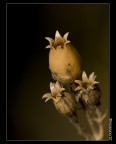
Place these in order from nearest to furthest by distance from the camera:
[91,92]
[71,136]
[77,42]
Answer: [91,92] < [71,136] < [77,42]

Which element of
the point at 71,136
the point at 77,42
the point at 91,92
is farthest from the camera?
the point at 77,42

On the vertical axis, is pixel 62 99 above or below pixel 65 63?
below

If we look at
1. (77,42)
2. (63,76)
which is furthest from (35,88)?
(63,76)

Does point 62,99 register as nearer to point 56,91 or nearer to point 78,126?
point 56,91

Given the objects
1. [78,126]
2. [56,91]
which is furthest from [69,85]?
[78,126]

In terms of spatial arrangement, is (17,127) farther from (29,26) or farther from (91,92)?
(91,92)

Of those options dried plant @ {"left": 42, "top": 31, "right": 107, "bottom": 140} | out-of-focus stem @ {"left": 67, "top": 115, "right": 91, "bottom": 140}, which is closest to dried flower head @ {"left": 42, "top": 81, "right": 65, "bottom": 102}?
dried plant @ {"left": 42, "top": 31, "right": 107, "bottom": 140}

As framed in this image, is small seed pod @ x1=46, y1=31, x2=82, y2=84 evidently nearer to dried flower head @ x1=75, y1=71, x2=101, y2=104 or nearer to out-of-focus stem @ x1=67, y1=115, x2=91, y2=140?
dried flower head @ x1=75, y1=71, x2=101, y2=104

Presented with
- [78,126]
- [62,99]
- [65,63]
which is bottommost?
[78,126]

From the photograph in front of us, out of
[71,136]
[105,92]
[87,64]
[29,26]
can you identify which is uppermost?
[29,26]
